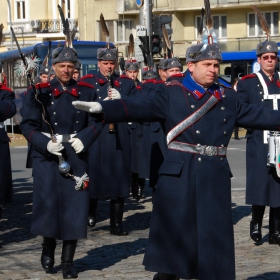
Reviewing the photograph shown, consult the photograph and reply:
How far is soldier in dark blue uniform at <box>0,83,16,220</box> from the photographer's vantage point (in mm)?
9914

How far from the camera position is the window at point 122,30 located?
183 ft

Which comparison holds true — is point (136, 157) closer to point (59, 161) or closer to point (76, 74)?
point (76, 74)

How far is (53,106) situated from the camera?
8172mm

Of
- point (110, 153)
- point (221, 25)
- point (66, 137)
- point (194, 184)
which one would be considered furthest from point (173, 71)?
point (221, 25)

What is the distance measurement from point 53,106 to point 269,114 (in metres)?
2.30

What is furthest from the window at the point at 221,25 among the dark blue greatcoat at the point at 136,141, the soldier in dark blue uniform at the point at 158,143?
the soldier in dark blue uniform at the point at 158,143

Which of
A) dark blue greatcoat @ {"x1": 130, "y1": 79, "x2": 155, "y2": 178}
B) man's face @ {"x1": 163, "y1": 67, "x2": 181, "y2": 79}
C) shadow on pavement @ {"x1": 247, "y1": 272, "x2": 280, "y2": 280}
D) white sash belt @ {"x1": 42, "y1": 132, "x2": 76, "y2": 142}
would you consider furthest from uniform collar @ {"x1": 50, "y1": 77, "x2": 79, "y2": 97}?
man's face @ {"x1": 163, "y1": 67, "x2": 181, "y2": 79}

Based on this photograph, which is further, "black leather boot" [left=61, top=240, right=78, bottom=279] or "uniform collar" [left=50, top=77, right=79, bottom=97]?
"uniform collar" [left=50, top=77, right=79, bottom=97]

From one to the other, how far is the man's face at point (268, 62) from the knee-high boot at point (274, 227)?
1435 mm

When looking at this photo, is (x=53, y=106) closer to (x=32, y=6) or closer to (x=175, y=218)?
(x=175, y=218)

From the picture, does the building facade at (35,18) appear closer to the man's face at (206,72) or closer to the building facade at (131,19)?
the building facade at (131,19)

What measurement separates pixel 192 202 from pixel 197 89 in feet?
2.54

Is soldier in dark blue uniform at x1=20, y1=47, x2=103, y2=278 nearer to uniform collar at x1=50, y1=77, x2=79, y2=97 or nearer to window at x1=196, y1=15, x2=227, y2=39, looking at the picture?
uniform collar at x1=50, y1=77, x2=79, y2=97

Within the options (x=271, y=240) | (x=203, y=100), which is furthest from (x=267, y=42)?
(x=203, y=100)
